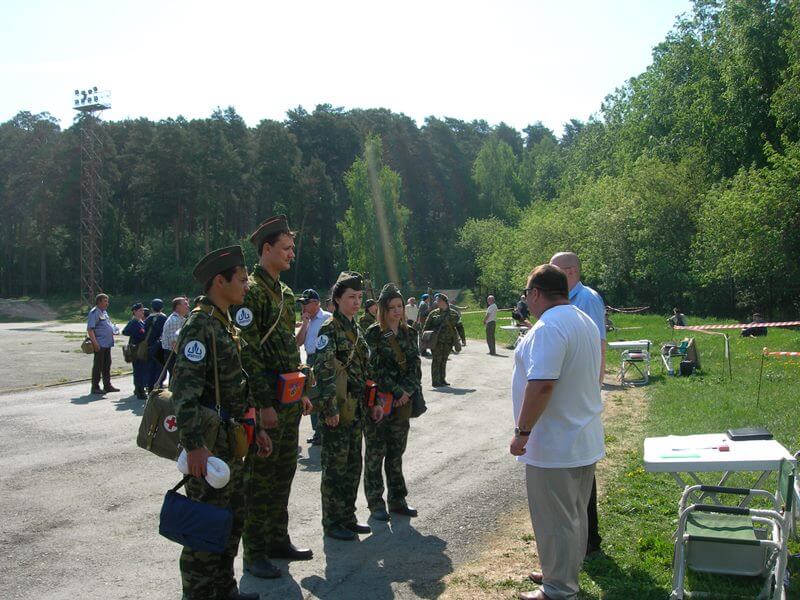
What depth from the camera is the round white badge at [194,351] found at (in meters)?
4.21

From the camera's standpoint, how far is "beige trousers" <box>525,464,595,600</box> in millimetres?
4305

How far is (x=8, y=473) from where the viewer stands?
8102 mm

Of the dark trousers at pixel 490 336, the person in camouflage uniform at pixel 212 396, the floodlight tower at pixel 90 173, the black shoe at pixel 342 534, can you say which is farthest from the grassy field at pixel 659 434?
the floodlight tower at pixel 90 173

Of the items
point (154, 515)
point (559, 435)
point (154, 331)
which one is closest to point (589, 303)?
point (559, 435)

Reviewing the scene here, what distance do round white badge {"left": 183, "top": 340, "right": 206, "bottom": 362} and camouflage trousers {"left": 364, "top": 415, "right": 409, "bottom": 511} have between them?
262 cm

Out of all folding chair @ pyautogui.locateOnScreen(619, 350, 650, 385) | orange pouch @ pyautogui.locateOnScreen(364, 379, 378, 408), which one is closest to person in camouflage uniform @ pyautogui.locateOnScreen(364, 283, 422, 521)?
orange pouch @ pyautogui.locateOnScreen(364, 379, 378, 408)

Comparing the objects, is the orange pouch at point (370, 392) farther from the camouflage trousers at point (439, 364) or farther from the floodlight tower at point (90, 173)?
the floodlight tower at point (90, 173)

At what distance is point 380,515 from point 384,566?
3.37 feet

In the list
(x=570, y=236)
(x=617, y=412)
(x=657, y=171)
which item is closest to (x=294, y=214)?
(x=570, y=236)

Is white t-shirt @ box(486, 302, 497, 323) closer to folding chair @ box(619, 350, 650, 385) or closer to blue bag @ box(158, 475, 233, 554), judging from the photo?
folding chair @ box(619, 350, 650, 385)

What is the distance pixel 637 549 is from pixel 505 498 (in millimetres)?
1860

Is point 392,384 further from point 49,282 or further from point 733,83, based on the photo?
point 49,282

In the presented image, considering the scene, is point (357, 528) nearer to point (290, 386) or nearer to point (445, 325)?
point (290, 386)

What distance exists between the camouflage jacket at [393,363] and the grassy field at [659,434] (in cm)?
161
